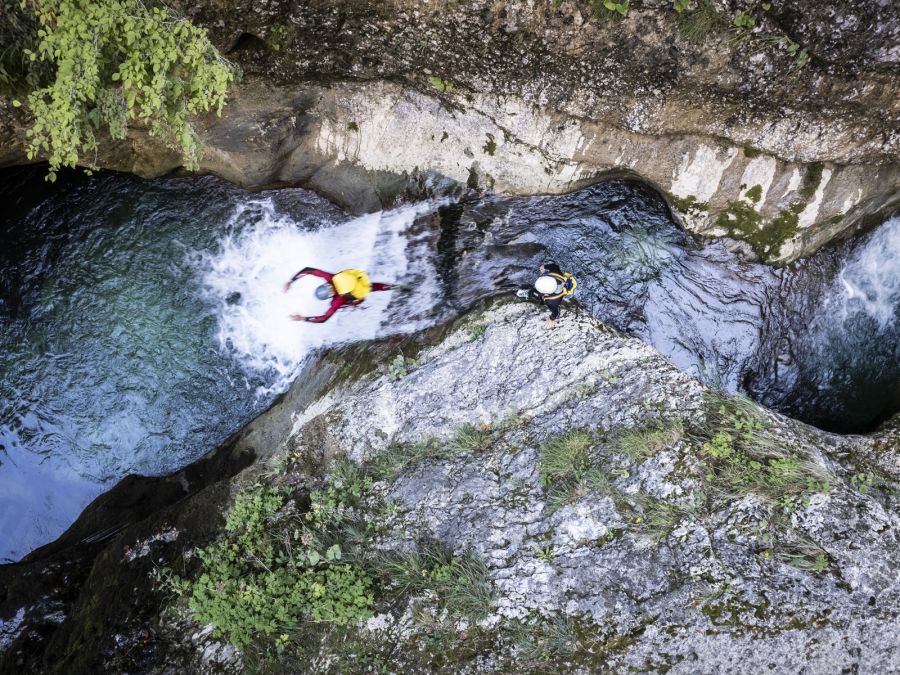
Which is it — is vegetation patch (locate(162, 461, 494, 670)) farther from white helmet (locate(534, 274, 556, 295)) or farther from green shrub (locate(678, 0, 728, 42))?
green shrub (locate(678, 0, 728, 42))

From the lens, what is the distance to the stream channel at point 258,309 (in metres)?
9.14

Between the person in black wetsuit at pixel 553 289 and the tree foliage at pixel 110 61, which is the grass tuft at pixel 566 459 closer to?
the person in black wetsuit at pixel 553 289

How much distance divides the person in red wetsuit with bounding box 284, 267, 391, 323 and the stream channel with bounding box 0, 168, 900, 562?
26 cm

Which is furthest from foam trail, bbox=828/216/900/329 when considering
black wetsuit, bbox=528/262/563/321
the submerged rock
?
black wetsuit, bbox=528/262/563/321

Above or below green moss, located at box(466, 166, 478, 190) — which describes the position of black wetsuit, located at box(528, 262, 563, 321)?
below

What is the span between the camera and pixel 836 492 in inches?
218

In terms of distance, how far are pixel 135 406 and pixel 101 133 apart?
462 cm

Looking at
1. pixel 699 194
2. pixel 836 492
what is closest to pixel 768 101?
pixel 699 194

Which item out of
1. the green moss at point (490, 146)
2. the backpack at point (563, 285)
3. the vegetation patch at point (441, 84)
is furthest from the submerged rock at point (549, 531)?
the vegetation patch at point (441, 84)

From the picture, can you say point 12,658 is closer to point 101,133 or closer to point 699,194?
point 101,133

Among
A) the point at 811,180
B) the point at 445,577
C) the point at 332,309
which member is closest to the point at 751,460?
the point at 445,577

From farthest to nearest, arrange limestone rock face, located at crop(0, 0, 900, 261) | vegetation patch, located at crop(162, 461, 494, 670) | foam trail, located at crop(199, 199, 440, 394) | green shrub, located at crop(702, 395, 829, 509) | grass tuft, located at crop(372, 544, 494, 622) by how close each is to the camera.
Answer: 1. foam trail, located at crop(199, 199, 440, 394)
2. limestone rock face, located at crop(0, 0, 900, 261)
3. vegetation patch, located at crop(162, 461, 494, 670)
4. grass tuft, located at crop(372, 544, 494, 622)
5. green shrub, located at crop(702, 395, 829, 509)

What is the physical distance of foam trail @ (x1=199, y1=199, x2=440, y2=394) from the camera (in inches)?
370

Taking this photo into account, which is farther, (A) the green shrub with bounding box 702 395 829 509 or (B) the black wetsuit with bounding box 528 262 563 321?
(B) the black wetsuit with bounding box 528 262 563 321
